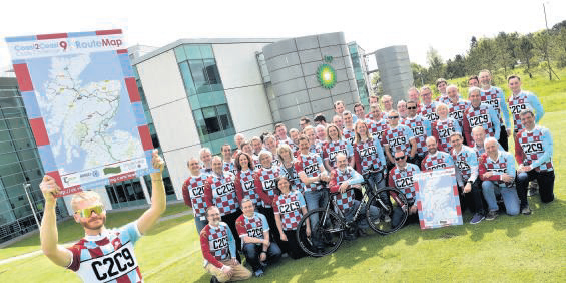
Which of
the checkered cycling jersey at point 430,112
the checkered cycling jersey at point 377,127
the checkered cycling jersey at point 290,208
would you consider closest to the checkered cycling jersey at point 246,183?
the checkered cycling jersey at point 290,208

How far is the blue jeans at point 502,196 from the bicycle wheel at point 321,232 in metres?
2.32

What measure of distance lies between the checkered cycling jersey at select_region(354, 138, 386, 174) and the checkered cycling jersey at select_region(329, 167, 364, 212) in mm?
596

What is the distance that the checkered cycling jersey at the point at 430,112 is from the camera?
22.7ft

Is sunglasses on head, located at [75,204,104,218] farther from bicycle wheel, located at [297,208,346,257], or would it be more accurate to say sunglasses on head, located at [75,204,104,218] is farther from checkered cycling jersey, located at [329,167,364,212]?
checkered cycling jersey, located at [329,167,364,212]

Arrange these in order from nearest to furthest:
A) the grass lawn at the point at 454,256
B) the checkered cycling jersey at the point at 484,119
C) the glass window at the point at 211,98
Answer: the grass lawn at the point at 454,256 → the checkered cycling jersey at the point at 484,119 → the glass window at the point at 211,98

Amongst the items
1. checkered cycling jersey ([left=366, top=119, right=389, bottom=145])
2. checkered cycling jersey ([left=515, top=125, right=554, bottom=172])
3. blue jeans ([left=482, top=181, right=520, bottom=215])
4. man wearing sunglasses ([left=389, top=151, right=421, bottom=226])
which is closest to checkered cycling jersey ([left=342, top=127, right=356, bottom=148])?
checkered cycling jersey ([left=366, top=119, right=389, bottom=145])

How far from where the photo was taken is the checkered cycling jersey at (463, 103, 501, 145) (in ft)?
20.4

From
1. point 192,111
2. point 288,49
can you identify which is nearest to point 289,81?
point 288,49

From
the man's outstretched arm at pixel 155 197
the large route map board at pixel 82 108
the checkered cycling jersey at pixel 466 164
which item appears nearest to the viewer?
the man's outstretched arm at pixel 155 197

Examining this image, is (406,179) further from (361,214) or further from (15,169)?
(15,169)

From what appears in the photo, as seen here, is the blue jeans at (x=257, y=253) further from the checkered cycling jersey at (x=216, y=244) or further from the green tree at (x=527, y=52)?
the green tree at (x=527, y=52)

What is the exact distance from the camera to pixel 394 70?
149 ft

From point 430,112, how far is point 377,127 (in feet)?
3.88

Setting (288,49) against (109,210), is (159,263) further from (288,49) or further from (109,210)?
(109,210)
